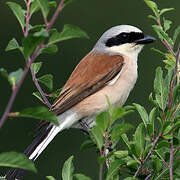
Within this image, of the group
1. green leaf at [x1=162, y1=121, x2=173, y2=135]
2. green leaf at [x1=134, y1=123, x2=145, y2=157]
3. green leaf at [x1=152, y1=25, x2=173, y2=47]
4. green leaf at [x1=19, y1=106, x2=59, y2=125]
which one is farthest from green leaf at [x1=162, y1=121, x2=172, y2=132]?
green leaf at [x1=19, y1=106, x2=59, y2=125]

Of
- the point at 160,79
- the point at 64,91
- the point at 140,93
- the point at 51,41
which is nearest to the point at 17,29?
the point at 140,93

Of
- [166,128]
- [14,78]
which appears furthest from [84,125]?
[14,78]

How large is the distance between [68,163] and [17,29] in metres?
4.60

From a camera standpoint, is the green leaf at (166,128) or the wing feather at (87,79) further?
the wing feather at (87,79)

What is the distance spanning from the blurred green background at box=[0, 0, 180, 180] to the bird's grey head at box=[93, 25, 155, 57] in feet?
6.83

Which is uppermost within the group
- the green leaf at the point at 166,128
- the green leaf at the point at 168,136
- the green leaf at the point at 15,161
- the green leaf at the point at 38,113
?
the green leaf at the point at 38,113

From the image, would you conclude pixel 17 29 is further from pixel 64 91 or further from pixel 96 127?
pixel 96 127

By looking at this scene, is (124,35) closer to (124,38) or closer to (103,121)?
(124,38)

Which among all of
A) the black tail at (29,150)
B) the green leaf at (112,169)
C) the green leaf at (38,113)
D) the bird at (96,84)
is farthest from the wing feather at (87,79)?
the green leaf at (38,113)

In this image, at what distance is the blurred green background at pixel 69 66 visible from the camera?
5410 millimetres

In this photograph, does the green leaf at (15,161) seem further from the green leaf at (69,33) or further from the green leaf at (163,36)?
the green leaf at (163,36)

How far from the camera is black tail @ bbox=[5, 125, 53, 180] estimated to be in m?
2.25

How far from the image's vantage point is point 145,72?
5.75 metres

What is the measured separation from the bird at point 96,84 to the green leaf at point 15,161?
4.44ft
